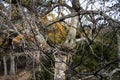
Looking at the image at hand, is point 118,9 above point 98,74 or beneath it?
above

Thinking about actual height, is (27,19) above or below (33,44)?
above

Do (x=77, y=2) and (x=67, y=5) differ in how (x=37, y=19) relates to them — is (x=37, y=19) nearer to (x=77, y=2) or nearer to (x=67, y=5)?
(x=77, y=2)

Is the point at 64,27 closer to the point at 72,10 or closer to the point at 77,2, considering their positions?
the point at 72,10

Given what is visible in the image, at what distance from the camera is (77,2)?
771 cm

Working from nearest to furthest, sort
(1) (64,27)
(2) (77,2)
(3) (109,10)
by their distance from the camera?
(3) (109,10) < (2) (77,2) < (1) (64,27)

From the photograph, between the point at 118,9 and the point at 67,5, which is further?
the point at 67,5

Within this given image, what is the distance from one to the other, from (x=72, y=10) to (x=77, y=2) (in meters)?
0.91

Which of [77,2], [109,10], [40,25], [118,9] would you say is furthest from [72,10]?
[40,25]

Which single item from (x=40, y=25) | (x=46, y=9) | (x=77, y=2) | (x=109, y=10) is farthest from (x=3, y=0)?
(x=40, y=25)

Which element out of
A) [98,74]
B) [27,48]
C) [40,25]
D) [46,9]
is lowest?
[98,74]

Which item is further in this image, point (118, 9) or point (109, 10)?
point (109, 10)

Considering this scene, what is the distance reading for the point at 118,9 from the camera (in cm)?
645

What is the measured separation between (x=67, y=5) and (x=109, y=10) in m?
1.64

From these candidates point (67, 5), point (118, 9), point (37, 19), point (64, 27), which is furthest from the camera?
point (64, 27)
